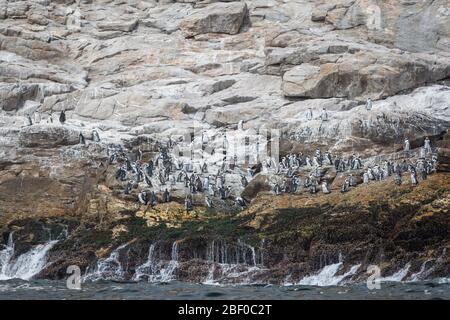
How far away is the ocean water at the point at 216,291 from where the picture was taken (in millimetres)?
19197

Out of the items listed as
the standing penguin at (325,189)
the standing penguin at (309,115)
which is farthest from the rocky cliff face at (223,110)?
the standing penguin at (325,189)

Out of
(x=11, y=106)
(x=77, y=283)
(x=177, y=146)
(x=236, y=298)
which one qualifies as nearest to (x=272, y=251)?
(x=236, y=298)

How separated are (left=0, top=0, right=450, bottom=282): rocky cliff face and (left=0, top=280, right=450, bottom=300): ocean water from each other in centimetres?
147

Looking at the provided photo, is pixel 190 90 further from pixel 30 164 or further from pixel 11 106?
pixel 30 164

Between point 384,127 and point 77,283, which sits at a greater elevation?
point 384,127

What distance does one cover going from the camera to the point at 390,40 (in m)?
43.7

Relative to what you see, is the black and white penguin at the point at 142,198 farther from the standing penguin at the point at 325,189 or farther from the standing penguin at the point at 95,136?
the standing penguin at the point at 325,189

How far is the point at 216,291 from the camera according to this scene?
20.9m

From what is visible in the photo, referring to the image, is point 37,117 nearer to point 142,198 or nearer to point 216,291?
point 142,198

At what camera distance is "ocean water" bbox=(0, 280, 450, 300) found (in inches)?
756

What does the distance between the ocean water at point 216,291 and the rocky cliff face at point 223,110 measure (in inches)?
57.8

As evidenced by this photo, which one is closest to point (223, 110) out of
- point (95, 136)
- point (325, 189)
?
point (95, 136)

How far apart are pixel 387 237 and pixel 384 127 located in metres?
11.2

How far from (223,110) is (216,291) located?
63.2 feet
